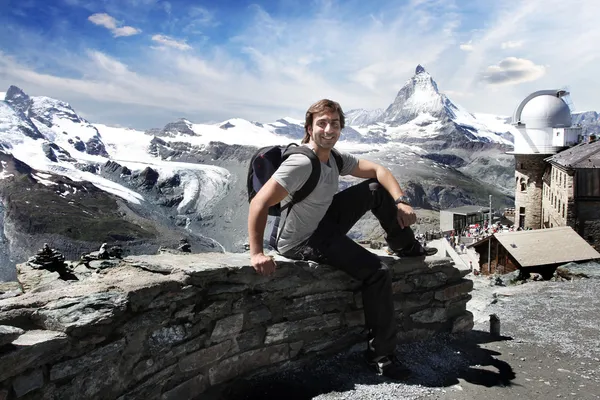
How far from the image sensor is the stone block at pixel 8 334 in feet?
11.4

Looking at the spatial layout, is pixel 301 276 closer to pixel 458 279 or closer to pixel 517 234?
pixel 458 279

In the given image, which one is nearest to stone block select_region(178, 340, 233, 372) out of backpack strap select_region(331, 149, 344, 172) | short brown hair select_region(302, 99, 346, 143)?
backpack strap select_region(331, 149, 344, 172)

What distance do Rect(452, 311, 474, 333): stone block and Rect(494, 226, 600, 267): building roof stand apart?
500 inches

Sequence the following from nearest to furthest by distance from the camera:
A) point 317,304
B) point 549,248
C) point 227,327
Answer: point 227,327 → point 317,304 → point 549,248

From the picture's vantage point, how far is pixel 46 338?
3777 millimetres

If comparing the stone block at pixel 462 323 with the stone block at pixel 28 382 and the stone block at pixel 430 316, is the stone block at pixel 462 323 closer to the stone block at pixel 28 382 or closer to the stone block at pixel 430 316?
the stone block at pixel 430 316

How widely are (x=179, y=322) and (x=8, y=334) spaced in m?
1.60

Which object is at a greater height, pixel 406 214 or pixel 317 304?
pixel 406 214

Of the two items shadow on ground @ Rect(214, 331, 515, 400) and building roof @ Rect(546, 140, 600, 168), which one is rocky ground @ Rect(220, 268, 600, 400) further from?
building roof @ Rect(546, 140, 600, 168)

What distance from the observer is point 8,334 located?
3516 millimetres

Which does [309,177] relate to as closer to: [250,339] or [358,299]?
[358,299]

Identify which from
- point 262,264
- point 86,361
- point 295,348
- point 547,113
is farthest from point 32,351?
point 547,113

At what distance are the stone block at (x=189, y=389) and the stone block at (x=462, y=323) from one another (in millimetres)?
3767

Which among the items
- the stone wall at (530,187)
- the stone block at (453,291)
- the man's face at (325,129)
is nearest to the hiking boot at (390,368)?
the stone block at (453,291)
